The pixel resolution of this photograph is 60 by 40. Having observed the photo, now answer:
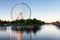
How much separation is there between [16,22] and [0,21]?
453 cm

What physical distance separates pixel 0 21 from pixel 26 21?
284 inches

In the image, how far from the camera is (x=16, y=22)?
50844 mm

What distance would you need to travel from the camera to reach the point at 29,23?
172 ft

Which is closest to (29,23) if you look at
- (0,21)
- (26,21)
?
(26,21)

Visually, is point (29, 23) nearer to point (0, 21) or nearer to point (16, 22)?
point (16, 22)

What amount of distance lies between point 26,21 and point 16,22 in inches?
111

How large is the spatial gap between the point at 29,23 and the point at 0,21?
8489mm

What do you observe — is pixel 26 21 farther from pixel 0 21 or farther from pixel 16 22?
pixel 0 21

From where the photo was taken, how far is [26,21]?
50719 millimetres

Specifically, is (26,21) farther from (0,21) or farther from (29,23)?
(0,21)

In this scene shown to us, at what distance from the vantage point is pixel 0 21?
49.3 meters

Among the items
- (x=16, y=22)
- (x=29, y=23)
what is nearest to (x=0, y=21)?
(x=16, y=22)
